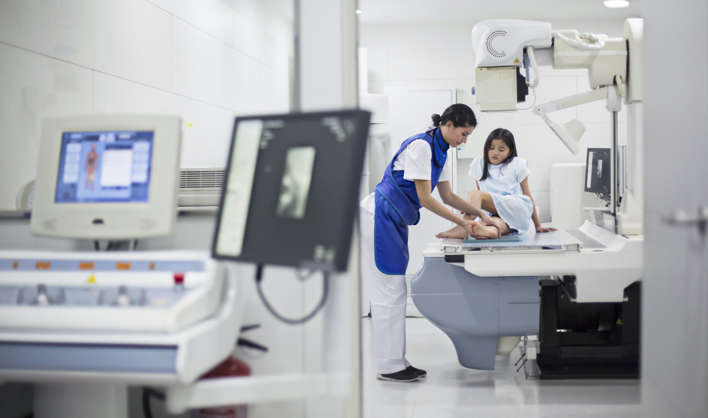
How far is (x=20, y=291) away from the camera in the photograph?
1604 mm

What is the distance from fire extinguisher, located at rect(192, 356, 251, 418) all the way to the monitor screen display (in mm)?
464

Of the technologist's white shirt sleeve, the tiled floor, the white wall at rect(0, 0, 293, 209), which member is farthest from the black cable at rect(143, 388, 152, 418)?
the technologist's white shirt sleeve

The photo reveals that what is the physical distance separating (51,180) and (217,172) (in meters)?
0.46

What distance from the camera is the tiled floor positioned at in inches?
114

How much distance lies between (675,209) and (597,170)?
335cm

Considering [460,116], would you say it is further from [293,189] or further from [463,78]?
[463,78]

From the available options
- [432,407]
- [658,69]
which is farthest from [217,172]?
[432,407]

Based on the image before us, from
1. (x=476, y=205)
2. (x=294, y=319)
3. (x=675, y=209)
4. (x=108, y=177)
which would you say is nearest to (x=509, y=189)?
(x=476, y=205)

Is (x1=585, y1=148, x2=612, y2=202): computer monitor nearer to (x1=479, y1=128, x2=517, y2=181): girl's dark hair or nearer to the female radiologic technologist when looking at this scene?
(x1=479, y1=128, x2=517, y2=181): girl's dark hair

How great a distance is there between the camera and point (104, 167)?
68.2 inches

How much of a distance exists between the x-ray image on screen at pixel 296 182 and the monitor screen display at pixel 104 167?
45 centimetres

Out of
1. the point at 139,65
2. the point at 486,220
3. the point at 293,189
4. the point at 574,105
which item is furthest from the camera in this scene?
the point at 486,220

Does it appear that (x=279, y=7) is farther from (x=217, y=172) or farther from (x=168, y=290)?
(x=168, y=290)

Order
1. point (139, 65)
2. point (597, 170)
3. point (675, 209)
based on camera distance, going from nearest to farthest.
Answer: point (675, 209) < point (139, 65) < point (597, 170)
